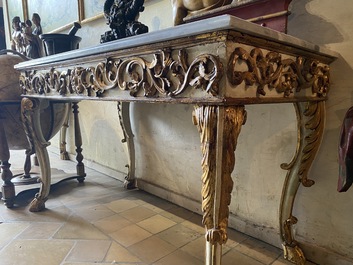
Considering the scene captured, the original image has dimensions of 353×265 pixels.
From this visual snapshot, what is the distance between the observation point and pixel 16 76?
1.75 metres

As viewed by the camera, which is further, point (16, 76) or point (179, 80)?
point (16, 76)

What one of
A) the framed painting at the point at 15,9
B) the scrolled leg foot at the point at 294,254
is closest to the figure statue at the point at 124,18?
the scrolled leg foot at the point at 294,254

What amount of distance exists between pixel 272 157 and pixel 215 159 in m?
0.72

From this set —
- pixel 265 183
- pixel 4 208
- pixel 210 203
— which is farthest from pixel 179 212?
pixel 4 208

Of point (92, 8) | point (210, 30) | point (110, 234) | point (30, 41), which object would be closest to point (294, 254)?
point (110, 234)

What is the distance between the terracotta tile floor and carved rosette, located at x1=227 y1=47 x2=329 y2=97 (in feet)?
2.62

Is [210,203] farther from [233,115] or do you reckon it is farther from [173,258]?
[173,258]

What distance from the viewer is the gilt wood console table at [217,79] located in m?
0.58

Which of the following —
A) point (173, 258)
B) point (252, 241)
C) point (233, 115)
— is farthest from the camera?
point (252, 241)

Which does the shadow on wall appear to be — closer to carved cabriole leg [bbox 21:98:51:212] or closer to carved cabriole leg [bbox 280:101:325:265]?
carved cabriole leg [bbox 280:101:325:265]

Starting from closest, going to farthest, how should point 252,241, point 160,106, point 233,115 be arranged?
point 233,115 < point 252,241 < point 160,106

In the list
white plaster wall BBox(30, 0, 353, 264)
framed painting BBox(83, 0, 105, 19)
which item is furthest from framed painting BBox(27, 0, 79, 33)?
white plaster wall BBox(30, 0, 353, 264)

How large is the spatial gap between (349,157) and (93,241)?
47.2 inches

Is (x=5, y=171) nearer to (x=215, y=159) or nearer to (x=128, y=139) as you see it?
(x=128, y=139)
